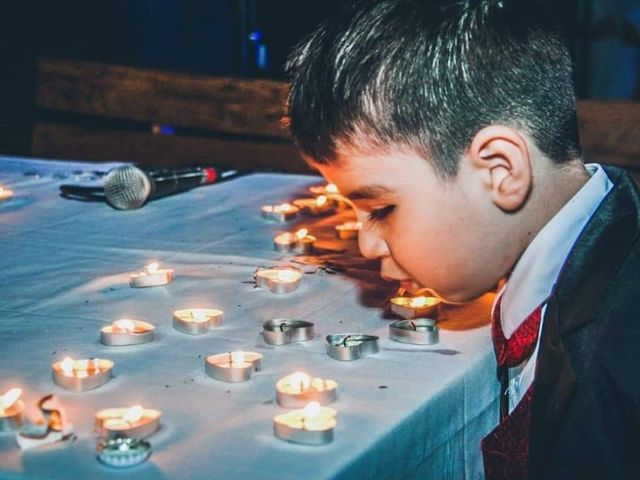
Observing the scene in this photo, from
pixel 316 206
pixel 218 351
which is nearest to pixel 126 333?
pixel 218 351

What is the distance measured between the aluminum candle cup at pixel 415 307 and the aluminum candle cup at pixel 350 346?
18 centimetres

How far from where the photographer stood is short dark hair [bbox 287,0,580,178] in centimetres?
168

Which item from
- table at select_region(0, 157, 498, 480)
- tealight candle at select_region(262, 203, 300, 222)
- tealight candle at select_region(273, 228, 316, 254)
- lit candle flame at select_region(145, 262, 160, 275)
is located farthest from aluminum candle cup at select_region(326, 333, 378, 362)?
tealight candle at select_region(262, 203, 300, 222)

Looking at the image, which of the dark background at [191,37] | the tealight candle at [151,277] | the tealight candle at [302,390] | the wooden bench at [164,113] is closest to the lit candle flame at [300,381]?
the tealight candle at [302,390]

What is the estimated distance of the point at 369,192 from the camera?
1749mm

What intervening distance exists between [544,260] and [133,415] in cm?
72

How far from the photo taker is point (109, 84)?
489 centimetres

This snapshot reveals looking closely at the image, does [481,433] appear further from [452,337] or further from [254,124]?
[254,124]

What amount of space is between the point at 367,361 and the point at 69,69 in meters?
3.60

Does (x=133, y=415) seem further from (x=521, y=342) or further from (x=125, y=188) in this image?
(x=125, y=188)

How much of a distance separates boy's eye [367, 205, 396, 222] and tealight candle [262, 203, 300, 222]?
108 centimetres

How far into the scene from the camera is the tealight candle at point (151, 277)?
220 cm

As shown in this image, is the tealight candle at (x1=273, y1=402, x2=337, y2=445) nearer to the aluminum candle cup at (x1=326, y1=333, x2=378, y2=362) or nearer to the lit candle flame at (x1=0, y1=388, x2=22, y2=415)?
the aluminum candle cup at (x1=326, y1=333, x2=378, y2=362)

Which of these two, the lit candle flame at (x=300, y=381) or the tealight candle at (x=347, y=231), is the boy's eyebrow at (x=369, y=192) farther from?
the tealight candle at (x=347, y=231)
